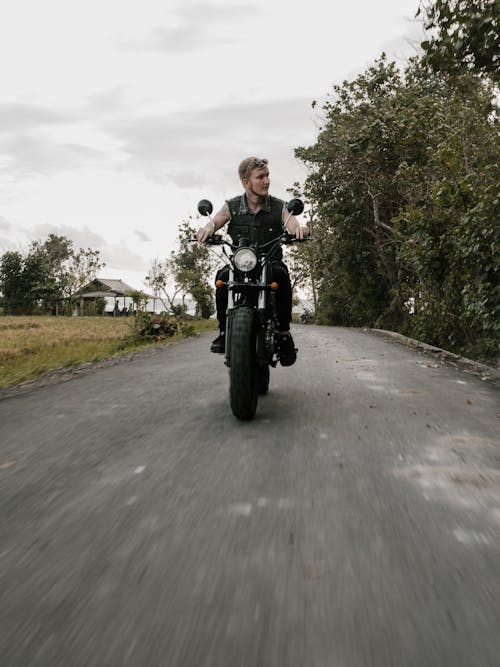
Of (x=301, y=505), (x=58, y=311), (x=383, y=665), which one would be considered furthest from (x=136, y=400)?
(x=58, y=311)

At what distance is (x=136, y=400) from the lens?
15.9 feet

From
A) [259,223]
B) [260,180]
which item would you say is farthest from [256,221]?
[260,180]

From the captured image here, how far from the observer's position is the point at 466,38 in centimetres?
553

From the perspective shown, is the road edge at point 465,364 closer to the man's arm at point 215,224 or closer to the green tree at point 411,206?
the green tree at point 411,206

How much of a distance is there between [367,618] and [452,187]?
7439 mm

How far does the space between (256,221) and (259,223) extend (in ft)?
0.10

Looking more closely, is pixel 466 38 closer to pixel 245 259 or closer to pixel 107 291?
pixel 245 259

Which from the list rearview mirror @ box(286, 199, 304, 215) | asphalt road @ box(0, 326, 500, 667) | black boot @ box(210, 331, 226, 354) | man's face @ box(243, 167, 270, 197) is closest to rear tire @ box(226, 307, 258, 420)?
asphalt road @ box(0, 326, 500, 667)

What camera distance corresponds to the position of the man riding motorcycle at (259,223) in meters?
4.46

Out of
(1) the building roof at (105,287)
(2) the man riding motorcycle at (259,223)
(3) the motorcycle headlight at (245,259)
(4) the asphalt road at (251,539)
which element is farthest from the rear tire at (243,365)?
(1) the building roof at (105,287)

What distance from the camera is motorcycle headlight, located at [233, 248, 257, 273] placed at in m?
3.93

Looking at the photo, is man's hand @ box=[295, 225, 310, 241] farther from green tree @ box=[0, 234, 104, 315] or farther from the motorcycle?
green tree @ box=[0, 234, 104, 315]

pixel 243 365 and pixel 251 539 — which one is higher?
pixel 243 365

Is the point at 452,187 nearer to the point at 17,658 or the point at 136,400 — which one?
the point at 136,400
